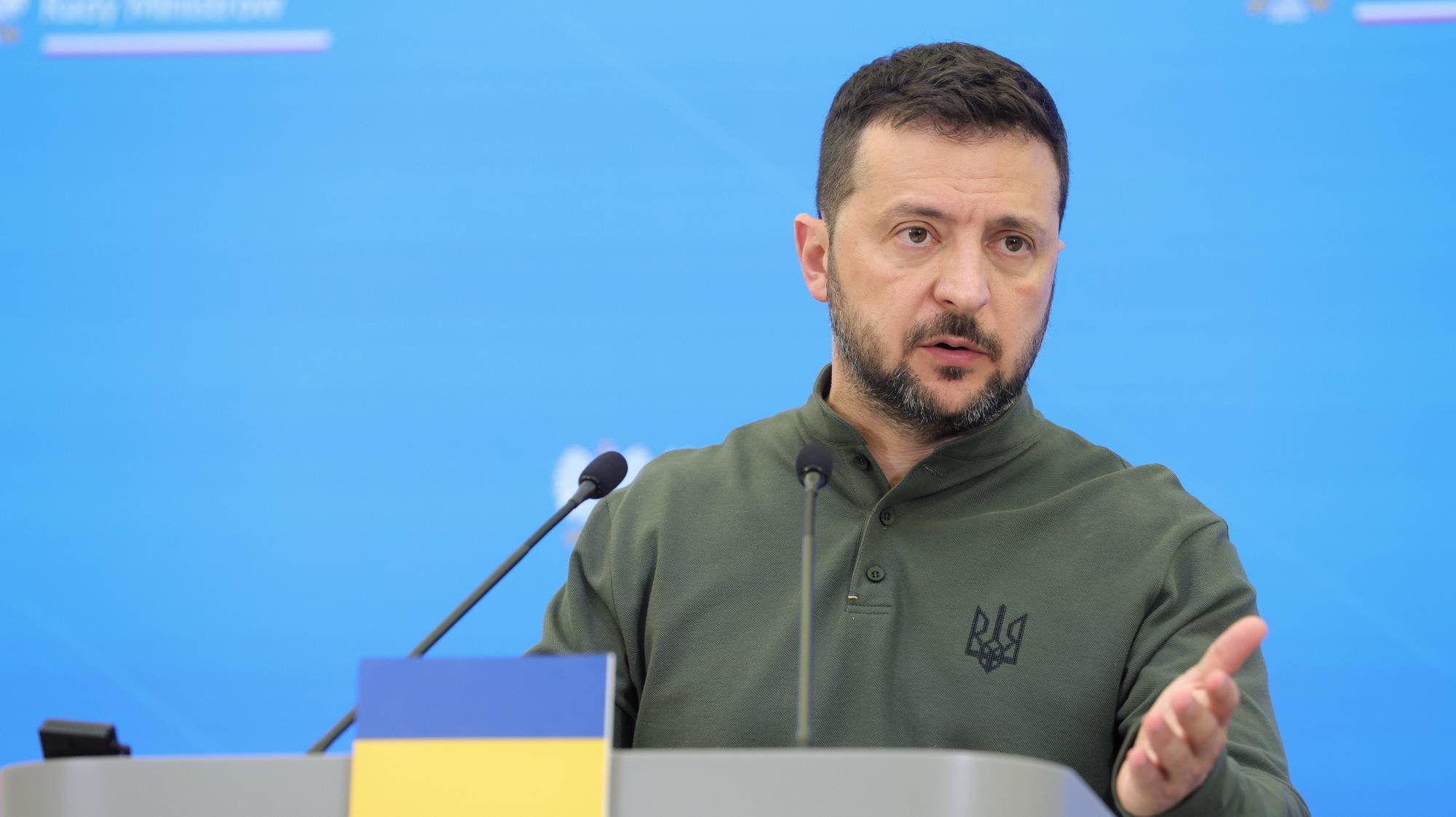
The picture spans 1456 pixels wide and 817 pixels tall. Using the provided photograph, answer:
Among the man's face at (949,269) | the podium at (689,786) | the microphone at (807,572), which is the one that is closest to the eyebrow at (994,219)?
the man's face at (949,269)

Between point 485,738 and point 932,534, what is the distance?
35.5 inches

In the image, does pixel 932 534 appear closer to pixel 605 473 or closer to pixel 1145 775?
pixel 605 473

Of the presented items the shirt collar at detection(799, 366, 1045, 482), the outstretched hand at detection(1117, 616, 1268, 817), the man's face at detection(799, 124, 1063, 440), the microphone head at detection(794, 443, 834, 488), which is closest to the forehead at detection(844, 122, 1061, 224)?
the man's face at detection(799, 124, 1063, 440)

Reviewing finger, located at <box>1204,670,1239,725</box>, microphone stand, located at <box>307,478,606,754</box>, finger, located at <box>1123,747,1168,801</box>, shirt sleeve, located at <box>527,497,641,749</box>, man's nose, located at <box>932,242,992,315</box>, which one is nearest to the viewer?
finger, located at <box>1204,670,1239,725</box>

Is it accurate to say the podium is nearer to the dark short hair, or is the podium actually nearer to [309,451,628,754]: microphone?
[309,451,628,754]: microphone

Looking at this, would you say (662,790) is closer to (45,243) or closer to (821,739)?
(821,739)

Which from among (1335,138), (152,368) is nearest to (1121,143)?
(1335,138)

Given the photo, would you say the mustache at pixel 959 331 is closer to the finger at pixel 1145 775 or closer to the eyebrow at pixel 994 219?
the eyebrow at pixel 994 219

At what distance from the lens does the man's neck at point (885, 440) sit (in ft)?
6.26

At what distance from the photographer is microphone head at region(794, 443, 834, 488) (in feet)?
4.83

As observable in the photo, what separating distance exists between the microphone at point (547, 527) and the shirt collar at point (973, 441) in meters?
0.33

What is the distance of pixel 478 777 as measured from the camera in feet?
3.24

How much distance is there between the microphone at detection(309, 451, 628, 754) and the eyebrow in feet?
1.51

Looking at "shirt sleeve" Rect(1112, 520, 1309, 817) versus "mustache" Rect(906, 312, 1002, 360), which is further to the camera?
"mustache" Rect(906, 312, 1002, 360)
